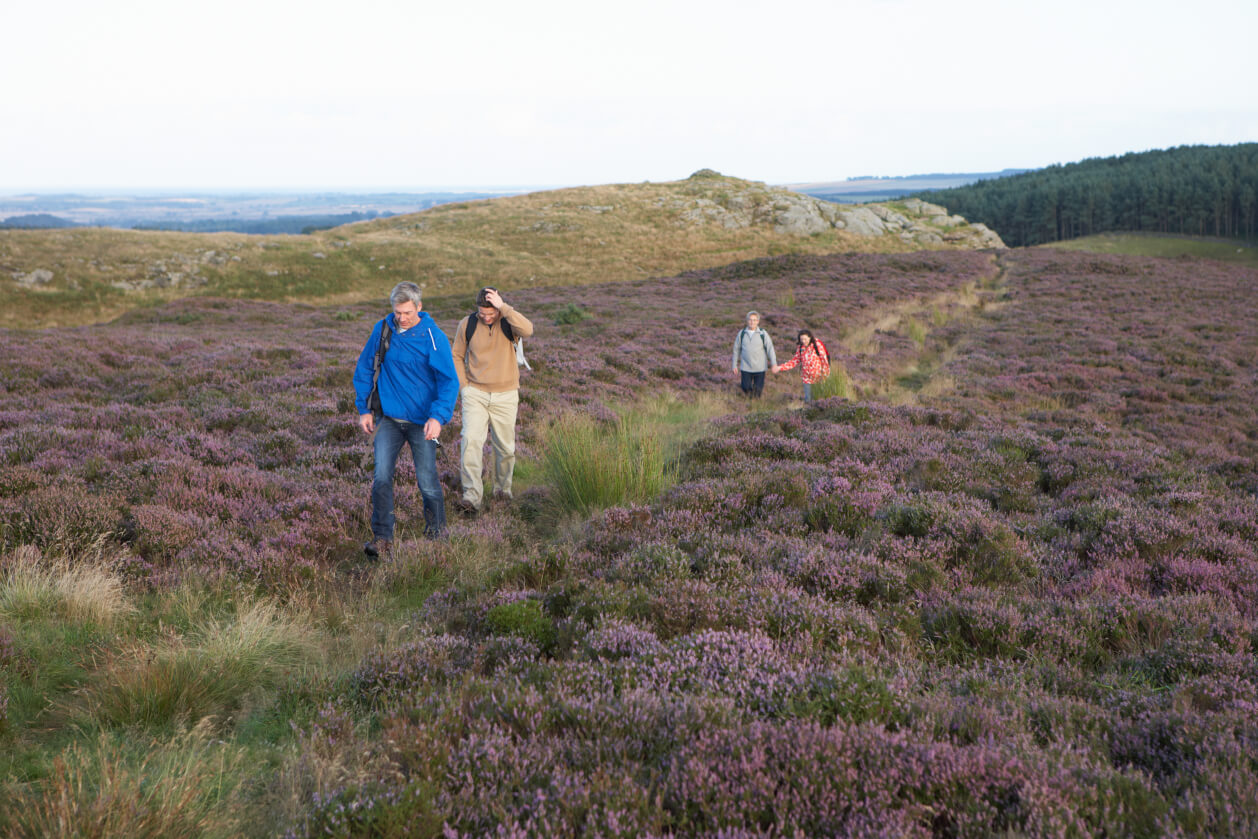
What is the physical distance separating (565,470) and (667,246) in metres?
57.4

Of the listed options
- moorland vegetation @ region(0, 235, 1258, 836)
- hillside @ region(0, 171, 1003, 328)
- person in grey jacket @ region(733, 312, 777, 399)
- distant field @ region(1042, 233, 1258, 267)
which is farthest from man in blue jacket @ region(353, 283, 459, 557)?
distant field @ region(1042, 233, 1258, 267)

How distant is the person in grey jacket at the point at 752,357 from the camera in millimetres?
13742

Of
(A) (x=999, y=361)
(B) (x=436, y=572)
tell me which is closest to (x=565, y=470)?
(B) (x=436, y=572)

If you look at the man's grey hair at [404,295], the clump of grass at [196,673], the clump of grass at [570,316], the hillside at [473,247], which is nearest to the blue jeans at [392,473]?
the man's grey hair at [404,295]

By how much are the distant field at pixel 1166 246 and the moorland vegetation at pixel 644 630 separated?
246 ft

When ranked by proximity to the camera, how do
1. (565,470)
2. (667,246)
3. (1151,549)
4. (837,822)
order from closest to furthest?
(837,822) → (1151,549) → (565,470) → (667,246)

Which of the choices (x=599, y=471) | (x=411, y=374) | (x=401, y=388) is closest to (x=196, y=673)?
(x=401, y=388)

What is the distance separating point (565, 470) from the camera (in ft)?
23.4

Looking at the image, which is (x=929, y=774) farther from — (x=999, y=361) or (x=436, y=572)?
(x=999, y=361)

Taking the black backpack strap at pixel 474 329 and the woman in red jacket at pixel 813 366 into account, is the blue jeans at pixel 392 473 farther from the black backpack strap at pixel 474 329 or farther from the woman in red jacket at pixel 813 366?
the woman in red jacket at pixel 813 366

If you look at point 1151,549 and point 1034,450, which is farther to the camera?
point 1034,450

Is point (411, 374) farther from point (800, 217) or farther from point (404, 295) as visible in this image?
point (800, 217)

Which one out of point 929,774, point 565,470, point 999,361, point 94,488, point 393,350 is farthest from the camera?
point 999,361

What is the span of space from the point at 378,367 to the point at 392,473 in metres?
1.00
